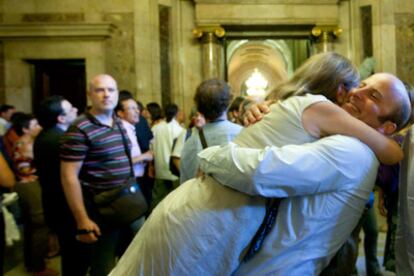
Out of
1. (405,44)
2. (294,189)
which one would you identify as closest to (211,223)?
(294,189)

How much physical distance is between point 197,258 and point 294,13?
9906 mm

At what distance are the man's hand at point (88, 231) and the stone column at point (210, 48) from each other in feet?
25.2

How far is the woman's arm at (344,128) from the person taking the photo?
1535mm

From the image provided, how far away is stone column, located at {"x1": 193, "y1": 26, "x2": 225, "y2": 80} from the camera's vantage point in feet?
34.4

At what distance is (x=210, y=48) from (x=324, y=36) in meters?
2.50

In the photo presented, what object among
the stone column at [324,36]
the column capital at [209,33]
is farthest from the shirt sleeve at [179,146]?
the stone column at [324,36]

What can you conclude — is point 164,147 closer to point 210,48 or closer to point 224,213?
point 224,213

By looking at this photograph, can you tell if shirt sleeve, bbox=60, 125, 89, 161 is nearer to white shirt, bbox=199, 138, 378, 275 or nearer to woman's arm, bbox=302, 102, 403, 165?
white shirt, bbox=199, 138, 378, 275

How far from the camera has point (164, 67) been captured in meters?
10.3

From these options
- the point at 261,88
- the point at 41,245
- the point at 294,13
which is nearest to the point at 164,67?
the point at 294,13

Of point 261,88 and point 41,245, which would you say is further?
point 261,88

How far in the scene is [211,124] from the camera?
325 cm

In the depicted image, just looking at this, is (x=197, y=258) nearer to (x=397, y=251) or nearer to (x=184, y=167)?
(x=397, y=251)

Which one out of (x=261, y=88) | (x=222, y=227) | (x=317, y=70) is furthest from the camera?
(x=261, y=88)
